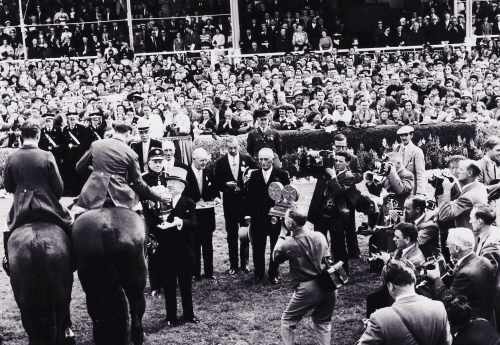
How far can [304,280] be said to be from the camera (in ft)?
21.8

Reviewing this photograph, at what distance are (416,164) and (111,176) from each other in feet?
15.2

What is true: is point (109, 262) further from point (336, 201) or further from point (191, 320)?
point (336, 201)

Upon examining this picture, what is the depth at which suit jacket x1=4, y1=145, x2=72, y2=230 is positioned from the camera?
6453mm

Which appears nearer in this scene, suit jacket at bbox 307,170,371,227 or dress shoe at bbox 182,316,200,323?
dress shoe at bbox 182,316,200,323

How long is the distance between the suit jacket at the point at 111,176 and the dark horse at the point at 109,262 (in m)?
0.10

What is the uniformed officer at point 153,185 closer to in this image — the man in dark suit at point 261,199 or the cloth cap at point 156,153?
the cloth cap at point 156,153

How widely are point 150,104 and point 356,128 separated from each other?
15.0 ft

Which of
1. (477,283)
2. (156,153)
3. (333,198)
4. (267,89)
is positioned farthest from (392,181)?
(267,89)

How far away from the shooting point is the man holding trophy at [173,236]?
25.8 ft

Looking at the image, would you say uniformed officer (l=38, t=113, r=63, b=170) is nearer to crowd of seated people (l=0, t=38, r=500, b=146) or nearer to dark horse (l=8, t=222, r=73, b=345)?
crowd of seated people (l=0, t=38, r=500, b=146)

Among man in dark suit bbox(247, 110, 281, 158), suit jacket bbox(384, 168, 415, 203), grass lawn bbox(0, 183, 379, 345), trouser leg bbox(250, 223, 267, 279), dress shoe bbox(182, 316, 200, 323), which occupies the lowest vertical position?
grass lawn bbox(0, 183, 379, 345)

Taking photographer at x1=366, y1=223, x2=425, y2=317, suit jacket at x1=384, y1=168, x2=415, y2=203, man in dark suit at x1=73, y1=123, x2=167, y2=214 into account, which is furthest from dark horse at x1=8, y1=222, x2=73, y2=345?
suit jacket at x1=384, y1=168, x2=415, y2=203

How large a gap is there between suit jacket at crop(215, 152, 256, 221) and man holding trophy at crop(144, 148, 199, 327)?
1.35 metres

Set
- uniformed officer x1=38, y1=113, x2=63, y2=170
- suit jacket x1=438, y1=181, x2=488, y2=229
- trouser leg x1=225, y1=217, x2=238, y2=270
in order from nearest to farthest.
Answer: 1. suit jacket x1=438, y1=181, x2=488, y2=229
2. trouser leg x1=225, y1=217, x2=238, y2=270
3. uniformed officer x1=38, y1=113, x2=63, y2=170
